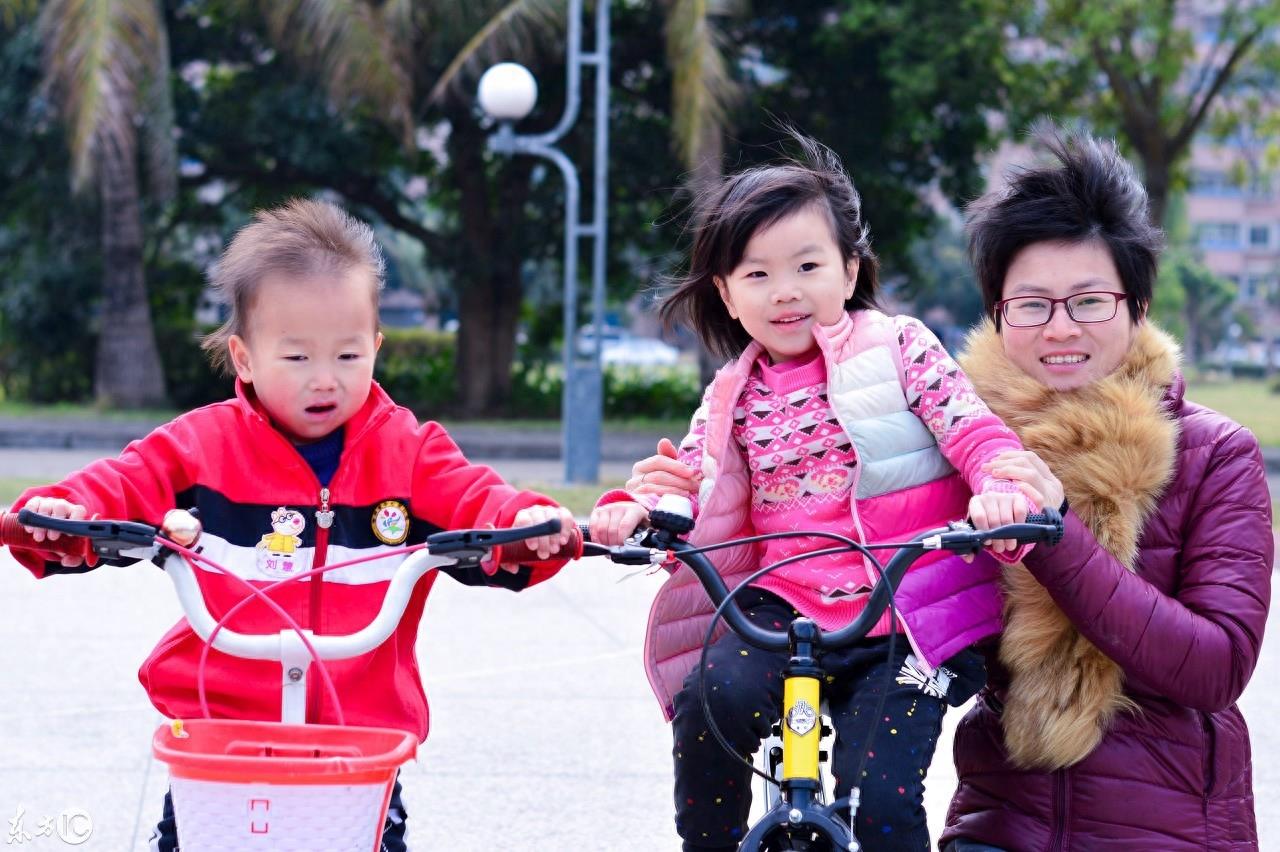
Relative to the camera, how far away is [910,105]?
59.7 feet

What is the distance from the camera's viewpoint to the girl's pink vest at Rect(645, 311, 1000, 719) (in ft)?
8.98

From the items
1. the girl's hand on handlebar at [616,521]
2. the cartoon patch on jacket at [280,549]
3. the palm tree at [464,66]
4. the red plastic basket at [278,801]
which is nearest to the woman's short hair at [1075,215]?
the girl's hand on handlebar at [616,521]

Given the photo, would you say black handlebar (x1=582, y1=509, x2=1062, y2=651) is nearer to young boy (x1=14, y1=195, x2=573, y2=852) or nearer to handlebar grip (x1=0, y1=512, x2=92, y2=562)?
young boy (x1=14, y1=195, x2=573, y2=852)

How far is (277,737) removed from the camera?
2.37m

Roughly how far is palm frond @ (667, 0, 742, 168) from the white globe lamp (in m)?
3.82

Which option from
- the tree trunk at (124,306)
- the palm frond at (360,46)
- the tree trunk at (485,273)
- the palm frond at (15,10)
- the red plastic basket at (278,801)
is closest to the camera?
the red plastic basket at (278,801)

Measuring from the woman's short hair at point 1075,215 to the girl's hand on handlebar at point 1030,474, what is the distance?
46cm

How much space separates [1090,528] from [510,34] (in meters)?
15.5

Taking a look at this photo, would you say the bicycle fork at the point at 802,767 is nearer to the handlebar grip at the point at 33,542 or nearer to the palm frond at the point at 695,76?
the handlebar grip at the point at 33,542

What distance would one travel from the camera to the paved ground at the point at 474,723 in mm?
4582

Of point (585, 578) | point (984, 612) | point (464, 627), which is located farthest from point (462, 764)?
point (585, 578)

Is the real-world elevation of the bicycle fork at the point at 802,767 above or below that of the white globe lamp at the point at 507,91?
below

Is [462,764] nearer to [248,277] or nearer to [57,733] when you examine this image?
[57,733]

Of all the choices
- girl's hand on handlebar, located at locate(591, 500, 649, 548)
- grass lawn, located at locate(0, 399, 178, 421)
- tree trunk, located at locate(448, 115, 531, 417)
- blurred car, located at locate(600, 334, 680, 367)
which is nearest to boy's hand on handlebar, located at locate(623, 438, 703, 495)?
girl's hand on handlebar, located at locate(591, 500, 649, 548)
